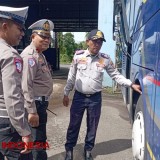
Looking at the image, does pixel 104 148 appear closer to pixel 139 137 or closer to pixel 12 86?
pixel 139 137

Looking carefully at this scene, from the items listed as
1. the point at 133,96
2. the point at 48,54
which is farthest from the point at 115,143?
the point at 48,54

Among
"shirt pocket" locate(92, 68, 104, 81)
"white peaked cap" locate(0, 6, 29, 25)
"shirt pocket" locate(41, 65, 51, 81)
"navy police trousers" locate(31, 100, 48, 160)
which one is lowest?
"navy police trousers" locate(31, 100, 48, 160)

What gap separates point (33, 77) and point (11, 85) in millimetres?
815

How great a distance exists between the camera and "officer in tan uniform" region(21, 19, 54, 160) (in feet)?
8.71

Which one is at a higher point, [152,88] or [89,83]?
[152,88]

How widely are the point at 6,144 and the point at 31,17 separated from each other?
1629cm

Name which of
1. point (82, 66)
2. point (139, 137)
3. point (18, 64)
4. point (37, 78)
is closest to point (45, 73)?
point (37, 78)

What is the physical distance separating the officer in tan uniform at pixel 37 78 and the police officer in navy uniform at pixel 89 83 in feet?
2.02

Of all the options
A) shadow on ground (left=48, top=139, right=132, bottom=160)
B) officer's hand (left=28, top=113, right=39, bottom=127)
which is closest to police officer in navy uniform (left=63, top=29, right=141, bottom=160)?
shadow on ground (left=48, top=139, right=132, bottom=160)

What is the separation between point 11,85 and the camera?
1914 millimetres

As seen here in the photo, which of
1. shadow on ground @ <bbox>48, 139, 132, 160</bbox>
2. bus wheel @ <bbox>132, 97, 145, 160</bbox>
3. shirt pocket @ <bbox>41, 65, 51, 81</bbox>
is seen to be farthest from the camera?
shadow on ground @ <bbox>48, 139, 132, 160</bbox>

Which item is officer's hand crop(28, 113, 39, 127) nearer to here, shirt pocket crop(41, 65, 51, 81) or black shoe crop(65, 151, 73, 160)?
shirt pocket crop(41, 65, 51, 81)

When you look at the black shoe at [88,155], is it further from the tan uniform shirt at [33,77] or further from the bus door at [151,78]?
the bus door at [151,78]

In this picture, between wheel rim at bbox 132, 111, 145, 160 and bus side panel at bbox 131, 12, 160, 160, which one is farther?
wheel rim at bbox 132, 111, 145, 160
